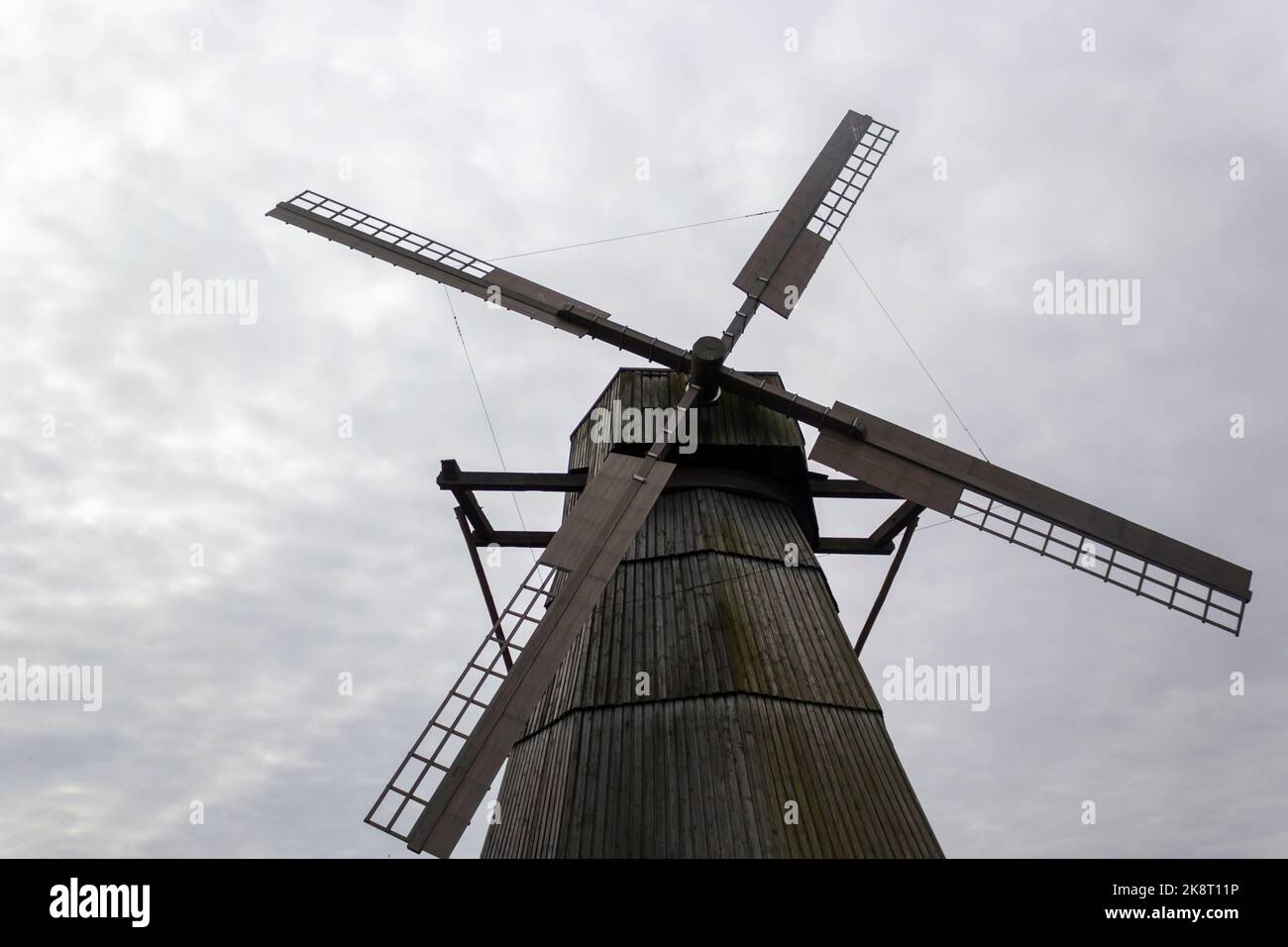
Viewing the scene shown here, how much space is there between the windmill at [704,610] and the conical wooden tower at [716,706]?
0.02 meters

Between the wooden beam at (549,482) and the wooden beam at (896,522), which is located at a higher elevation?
the wooden beam at (549,482)

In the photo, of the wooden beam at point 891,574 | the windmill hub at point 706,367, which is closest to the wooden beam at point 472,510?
the windmill hub at point 706,367

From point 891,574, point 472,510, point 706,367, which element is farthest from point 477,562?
point 891,574

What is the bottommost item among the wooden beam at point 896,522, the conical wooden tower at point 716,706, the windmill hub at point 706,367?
the conical wooden tower at point 716,706

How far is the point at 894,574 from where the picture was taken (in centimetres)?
1287

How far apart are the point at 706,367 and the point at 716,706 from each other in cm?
428

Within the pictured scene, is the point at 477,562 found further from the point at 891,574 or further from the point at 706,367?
the point at 891,574

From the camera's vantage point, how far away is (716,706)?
9898 mm

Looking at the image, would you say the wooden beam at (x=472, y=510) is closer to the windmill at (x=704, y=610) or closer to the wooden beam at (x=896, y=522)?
the windmill at (x=704, y=610)

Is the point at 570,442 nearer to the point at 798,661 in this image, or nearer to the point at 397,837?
the point at 798,661

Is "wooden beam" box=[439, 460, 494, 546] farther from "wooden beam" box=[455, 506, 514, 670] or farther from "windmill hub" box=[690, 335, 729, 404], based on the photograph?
"windmill hub" box=[690, 335, 729, 404]

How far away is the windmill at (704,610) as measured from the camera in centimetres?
923
